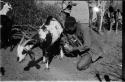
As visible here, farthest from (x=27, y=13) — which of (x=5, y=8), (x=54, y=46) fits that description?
(x=54, y=46)

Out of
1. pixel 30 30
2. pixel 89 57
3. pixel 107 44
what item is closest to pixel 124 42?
pixel 107 44

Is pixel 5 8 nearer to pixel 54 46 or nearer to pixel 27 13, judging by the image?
pixel 27 13

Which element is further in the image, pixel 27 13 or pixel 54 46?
pixel 27 13

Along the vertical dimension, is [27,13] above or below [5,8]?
below

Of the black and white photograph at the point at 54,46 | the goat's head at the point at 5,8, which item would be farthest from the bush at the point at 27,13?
the goat's head at the point at 5,8

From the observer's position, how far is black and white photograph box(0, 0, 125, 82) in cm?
945

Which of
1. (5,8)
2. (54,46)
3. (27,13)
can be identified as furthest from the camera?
(27,13)

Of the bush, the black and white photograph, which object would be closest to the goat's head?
the black and white photograph

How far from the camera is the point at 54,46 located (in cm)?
1180

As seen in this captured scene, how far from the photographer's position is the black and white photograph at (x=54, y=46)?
9.45m

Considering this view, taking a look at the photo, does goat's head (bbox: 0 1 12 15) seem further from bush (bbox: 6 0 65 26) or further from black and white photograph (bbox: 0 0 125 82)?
bush (bbox: 6 0 65 26)

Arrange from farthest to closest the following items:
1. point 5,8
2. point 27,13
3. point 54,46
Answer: point 27,13
point 5,8
point 54,46

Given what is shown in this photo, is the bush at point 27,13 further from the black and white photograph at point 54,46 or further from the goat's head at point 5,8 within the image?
the goat's head at point 5,8

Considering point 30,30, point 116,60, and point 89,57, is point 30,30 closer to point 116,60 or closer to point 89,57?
point 89,57
